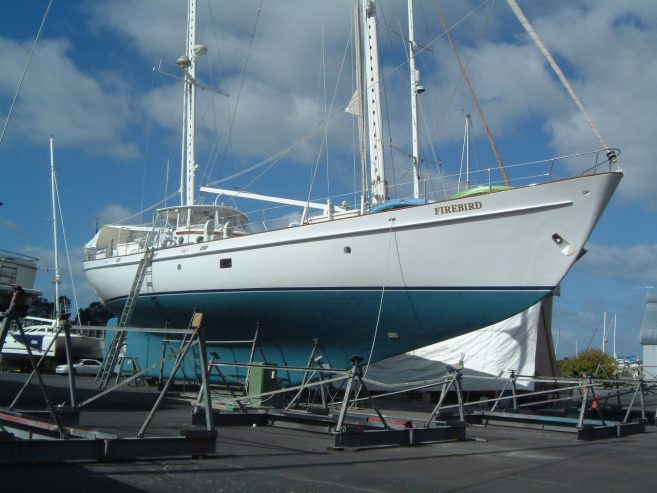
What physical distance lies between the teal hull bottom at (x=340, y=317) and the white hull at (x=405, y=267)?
0.10 ft

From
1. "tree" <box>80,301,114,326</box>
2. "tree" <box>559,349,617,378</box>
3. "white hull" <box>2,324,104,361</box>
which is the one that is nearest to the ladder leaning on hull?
"white hull" <box>2,324,104,361</box>

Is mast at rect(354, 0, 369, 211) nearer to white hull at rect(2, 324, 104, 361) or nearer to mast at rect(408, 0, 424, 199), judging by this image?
mast at rect(408, 0, 424, 199)

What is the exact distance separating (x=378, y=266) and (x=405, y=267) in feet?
2.19

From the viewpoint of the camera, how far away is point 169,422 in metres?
12.1

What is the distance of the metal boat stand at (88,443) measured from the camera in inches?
266

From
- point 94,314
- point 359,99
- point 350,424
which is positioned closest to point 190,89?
point 359,99

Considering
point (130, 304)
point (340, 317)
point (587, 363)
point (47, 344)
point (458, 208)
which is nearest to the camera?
point (458, 208)

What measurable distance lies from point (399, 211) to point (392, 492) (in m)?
9.90

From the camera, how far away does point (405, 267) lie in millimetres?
15938

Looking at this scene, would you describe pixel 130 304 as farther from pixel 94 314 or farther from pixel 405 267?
pixel 94 314

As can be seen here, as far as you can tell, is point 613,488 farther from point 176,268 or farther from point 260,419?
point 176,268

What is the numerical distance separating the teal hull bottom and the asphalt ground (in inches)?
150

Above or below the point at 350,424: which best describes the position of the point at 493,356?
above

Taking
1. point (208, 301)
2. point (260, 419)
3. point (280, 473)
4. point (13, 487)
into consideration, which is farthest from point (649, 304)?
point (13, 487)
